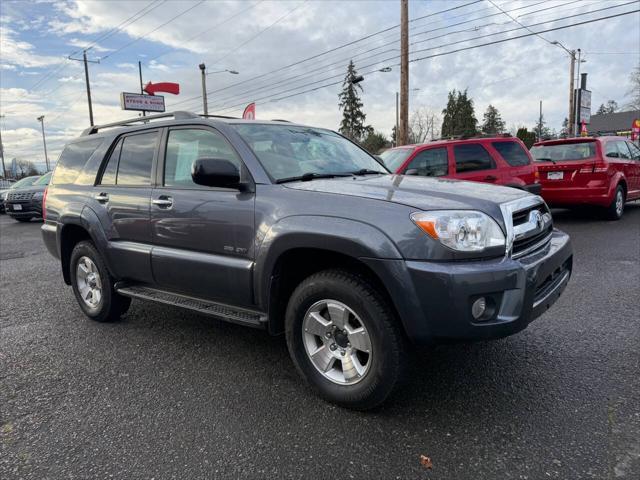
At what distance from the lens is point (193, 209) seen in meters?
3.46

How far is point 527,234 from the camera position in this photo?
2879 mm

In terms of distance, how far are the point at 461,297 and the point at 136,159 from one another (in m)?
3.09

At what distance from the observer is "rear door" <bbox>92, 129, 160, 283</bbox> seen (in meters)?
3.93

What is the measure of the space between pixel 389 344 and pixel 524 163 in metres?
6.91

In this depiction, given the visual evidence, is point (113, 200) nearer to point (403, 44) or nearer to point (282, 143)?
point (282, 143)

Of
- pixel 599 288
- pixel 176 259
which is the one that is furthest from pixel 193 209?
pixel 599 288

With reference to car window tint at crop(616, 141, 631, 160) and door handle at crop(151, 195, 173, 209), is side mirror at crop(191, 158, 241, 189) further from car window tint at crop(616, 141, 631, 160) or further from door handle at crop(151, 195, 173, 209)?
car window tint at crop(616, 141, 631, 160)

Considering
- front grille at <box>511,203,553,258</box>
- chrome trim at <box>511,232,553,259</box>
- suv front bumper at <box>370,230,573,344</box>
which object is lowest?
suv front bumper at <box>370,230,573,344</box>

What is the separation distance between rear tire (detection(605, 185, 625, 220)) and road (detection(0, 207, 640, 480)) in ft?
19.3

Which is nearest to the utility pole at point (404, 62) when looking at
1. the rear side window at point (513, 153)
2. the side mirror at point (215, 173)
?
the rear side window at point (513, 153)

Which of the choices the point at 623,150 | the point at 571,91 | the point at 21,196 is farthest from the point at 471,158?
the point at 571,91

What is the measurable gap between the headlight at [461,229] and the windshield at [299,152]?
3.76ft

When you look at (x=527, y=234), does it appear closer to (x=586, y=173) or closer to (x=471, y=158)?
(x=471, y=158)

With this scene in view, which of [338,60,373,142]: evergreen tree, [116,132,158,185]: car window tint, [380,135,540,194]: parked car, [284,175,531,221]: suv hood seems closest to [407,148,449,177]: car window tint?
[380,135,540,194]: parked car
